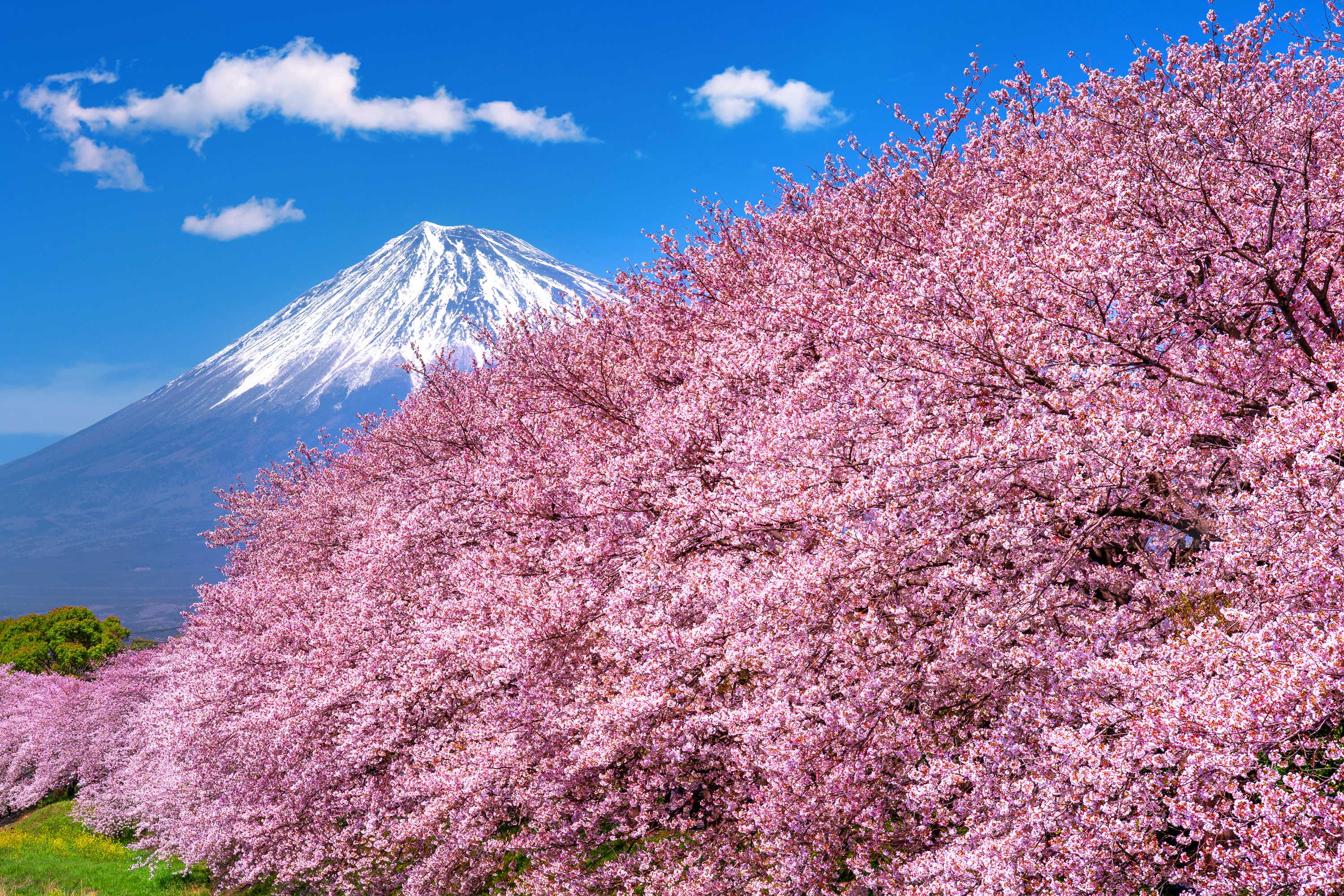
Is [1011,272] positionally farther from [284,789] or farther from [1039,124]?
[284,789]

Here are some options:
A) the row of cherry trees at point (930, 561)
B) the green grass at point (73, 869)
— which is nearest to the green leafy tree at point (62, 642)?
the green grass at point (73, 869)

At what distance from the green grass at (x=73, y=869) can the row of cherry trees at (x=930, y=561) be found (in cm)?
1034

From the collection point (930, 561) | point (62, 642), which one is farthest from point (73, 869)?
point (62, 642)

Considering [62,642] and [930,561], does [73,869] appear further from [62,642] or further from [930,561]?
[62,642]

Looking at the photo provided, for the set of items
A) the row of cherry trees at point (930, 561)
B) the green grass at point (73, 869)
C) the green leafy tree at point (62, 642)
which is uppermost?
the green leafy tree at point (62, 642)

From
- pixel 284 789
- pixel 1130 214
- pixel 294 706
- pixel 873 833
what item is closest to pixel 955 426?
pixel 1130 214

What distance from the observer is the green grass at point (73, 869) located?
69.7ft

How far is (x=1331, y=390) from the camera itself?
5.10 m

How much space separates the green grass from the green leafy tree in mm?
21954

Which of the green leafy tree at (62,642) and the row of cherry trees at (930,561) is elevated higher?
the green leafy tree at (62,642)

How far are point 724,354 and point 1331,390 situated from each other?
6.27 metres

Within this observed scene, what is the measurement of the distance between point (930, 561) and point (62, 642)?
66731 millimetres

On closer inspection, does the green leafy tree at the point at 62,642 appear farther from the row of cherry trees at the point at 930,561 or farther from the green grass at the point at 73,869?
the row of cherry trees at the point at 930,561

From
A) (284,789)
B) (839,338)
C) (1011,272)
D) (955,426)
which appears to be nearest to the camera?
(955,426)
